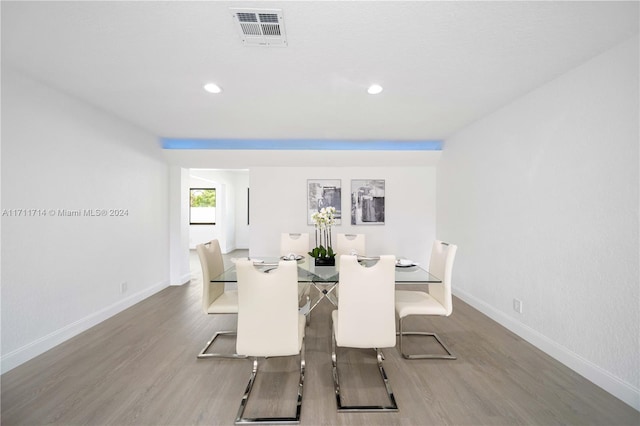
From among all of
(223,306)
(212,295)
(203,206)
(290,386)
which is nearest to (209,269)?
(212,295)

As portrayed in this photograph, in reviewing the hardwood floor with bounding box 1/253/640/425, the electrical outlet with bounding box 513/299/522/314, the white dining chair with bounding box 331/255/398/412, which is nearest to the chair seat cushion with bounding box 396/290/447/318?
the hardwood floor with bounding box 1/253/640/425

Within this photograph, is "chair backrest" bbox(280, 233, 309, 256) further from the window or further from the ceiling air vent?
the window

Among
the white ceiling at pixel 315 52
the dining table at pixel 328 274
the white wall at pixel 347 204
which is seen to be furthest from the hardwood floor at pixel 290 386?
the white ceiling at pixel 315 52

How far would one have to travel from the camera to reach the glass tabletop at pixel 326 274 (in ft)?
7.18

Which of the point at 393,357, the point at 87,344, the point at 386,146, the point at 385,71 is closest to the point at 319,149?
the point at 386,146

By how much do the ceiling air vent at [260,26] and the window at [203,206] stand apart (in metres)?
7.03

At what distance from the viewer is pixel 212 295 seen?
244cm

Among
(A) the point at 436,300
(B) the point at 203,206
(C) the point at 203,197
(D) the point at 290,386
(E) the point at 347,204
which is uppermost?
(C) the point at 203,197

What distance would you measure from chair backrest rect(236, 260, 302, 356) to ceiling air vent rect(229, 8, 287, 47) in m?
1.58

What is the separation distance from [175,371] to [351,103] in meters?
3.15

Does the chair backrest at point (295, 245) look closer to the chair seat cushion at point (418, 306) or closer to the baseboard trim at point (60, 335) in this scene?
the chair seat cushion at point (418, 306)

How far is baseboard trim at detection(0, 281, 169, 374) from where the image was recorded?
210 centimetres

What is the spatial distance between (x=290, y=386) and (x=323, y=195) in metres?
3.30

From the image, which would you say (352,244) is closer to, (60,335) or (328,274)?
(328,274)
